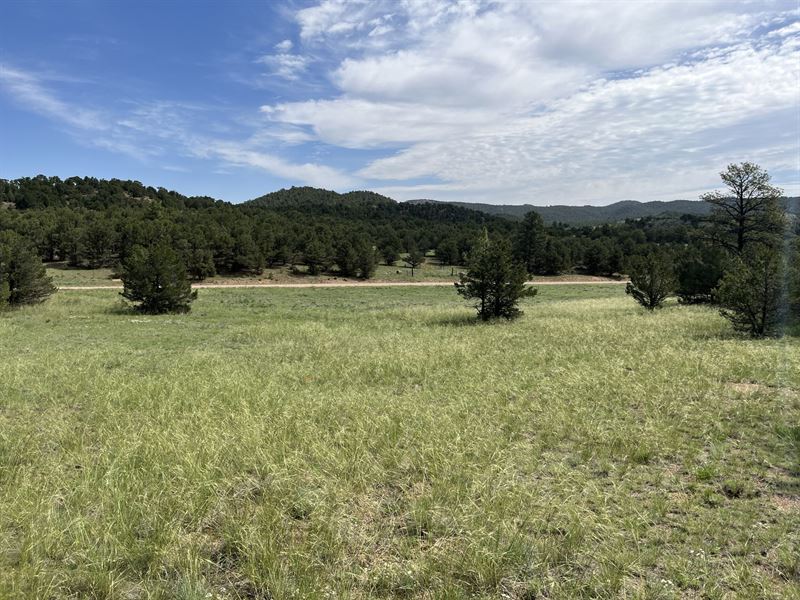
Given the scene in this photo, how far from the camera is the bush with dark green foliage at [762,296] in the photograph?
15500mm

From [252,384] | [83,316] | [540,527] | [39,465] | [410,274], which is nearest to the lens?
[540,527]

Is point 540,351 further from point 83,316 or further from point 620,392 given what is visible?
point 83,316

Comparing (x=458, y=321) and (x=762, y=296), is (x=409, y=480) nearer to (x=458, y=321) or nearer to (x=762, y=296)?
(x=762, y=296)

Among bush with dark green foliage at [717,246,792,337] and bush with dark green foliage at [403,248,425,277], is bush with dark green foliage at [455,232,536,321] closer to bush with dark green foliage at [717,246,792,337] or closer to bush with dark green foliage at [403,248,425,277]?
bush with dark green foliage at [717,246,792,337]

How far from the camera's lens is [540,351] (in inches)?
526

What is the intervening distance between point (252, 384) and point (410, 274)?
6876cm

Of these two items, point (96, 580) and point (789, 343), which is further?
point (789, 343)

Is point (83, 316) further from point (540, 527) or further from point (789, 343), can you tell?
point (789, 343)

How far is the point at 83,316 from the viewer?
24.6m

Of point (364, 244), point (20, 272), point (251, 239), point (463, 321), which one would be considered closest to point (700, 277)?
point (463, 321)

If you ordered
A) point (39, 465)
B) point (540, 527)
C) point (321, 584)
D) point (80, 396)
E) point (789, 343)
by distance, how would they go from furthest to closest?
point (789, 343) < point (80, 396) < point (39, 465) < point (540, 527) < point (321, 584)

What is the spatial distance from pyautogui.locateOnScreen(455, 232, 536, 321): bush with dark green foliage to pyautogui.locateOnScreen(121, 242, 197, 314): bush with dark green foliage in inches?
647

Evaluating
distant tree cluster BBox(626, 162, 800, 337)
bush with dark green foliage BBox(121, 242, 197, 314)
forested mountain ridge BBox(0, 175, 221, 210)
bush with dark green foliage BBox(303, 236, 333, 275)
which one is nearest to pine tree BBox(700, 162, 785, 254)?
distant tree cluster BBox(626, 162, 800, 337)

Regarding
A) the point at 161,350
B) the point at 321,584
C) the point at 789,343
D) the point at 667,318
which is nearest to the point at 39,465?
the point at 321,584
